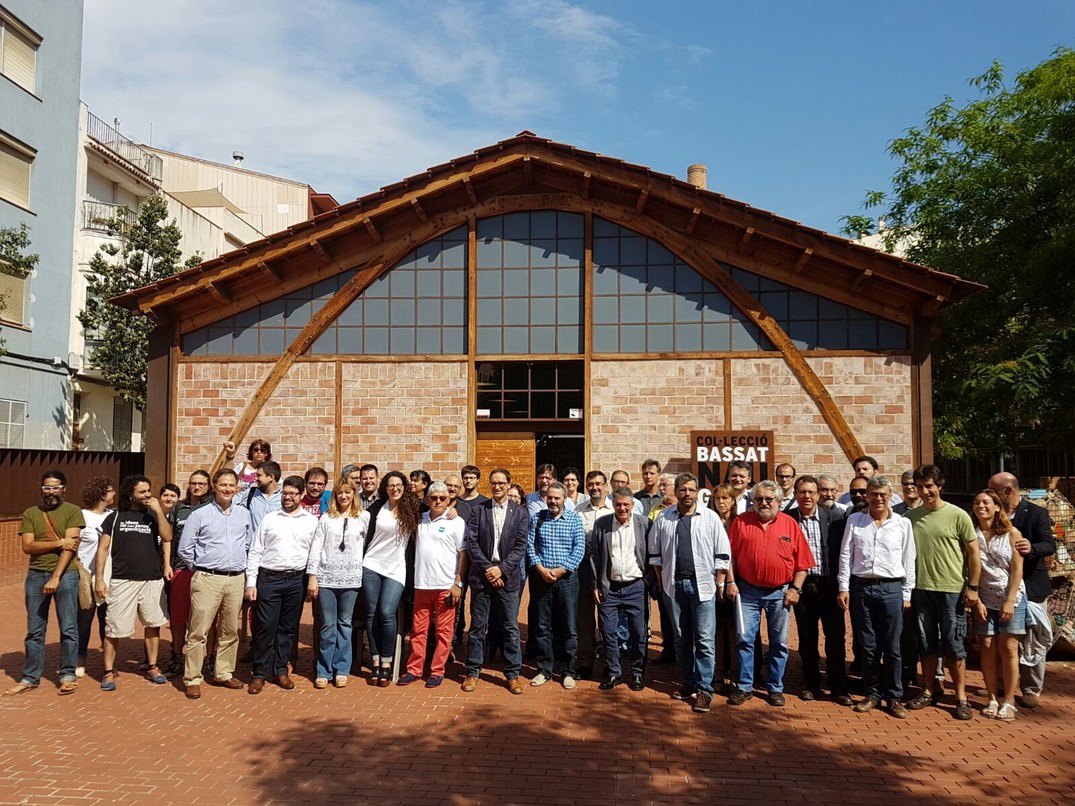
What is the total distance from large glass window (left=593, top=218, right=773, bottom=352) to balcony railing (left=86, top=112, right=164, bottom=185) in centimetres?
1787

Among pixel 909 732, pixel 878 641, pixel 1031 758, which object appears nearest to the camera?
pixel 1031 758

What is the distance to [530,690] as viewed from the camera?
7262mm

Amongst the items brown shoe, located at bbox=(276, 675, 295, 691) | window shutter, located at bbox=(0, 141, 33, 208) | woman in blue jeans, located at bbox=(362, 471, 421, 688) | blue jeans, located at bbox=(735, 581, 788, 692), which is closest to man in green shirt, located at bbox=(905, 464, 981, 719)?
blue jeans, located at bbox=(735, 581, 788, 692)

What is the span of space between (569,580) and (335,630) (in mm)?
2171

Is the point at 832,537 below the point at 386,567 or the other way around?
the other way around

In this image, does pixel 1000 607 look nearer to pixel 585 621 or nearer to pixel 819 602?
pixel 819 602

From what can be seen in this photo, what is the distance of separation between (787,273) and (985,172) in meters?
7.38

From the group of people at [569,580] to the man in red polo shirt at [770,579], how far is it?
2 cm

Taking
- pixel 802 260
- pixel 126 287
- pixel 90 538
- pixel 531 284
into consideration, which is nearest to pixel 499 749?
pixel 90 538

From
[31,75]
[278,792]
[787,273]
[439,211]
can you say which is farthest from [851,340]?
[31,75]

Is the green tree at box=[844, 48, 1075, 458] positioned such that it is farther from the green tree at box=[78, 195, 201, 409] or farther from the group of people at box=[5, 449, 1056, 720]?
the green tree at box=[78, 195, 201, 409]

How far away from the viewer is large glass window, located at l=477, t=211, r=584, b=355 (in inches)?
544

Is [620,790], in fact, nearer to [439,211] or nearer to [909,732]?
[909,732]

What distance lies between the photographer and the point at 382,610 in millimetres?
7422
